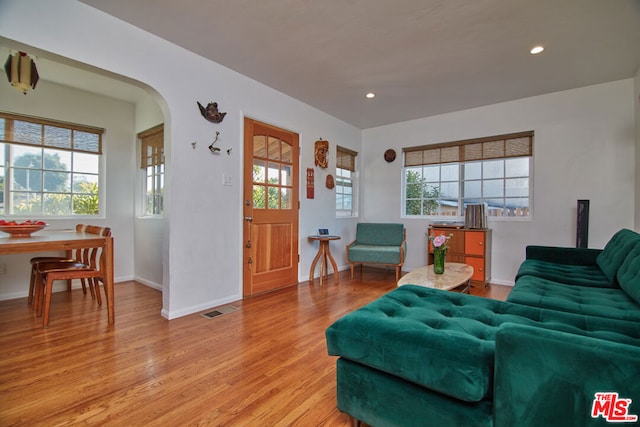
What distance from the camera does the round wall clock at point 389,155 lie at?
5.04 meters

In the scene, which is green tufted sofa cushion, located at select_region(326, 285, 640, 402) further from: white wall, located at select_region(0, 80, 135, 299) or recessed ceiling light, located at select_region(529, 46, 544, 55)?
white wall, located at select_region(0, 80, 135, 299)

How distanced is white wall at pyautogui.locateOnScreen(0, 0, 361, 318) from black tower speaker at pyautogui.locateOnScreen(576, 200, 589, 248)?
3.74m

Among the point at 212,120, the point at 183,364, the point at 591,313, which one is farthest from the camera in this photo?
Result: the point at 212,120

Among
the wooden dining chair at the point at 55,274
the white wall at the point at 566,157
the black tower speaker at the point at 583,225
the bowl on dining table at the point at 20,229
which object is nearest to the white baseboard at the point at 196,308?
the wooden dining chair at the point at 55,274

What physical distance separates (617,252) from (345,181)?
3.58 meters

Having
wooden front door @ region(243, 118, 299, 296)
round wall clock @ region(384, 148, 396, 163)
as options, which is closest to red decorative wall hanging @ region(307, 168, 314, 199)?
wooden front door @ region(243, 118, 299, 296)

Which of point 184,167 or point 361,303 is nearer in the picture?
point 184,167

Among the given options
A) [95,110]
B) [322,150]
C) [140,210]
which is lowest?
[140,210]

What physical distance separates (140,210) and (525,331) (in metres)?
4.58

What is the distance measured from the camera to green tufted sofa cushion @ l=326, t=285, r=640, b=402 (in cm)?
103

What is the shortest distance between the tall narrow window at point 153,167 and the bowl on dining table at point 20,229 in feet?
4.55

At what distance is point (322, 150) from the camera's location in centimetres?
440

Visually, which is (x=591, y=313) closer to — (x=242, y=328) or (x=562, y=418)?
(x=562, y=418)

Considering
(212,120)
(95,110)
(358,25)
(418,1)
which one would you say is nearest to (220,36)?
(212,120)
